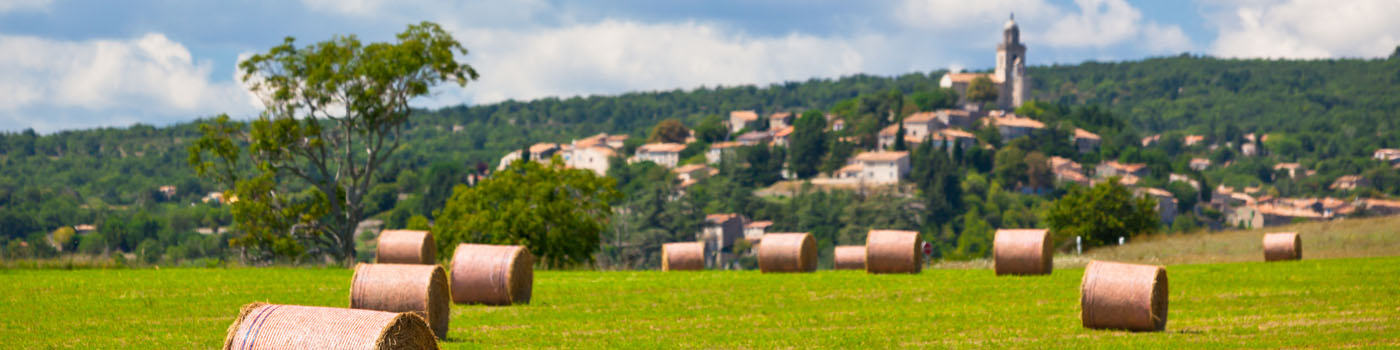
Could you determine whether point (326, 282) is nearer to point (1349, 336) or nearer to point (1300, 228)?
point (1349, 336)

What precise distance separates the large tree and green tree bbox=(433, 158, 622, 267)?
7484mm

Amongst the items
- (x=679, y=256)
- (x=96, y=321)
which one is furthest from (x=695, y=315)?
(x=679, y=256)

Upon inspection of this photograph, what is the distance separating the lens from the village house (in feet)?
561

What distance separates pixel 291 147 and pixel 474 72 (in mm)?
6455

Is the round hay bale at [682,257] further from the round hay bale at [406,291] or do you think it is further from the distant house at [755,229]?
the distant house at [755,229]

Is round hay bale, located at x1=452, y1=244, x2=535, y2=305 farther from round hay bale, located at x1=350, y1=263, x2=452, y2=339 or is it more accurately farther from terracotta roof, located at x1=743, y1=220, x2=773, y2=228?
terracotta roof, located at x1=743, y1=220, x2=773, y2=228

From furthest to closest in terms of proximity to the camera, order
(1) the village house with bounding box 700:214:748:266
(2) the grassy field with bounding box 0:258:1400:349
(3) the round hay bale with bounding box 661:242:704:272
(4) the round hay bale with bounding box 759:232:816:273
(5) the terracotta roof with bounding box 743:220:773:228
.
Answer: (5) the terracotta roof with bounding box 743:220:773:228 < (1) the village house with bounding box 700:214:748:266 < (3) the round hay bale with bounding box 661:242:704:272 < (4) the round hay bale with bounding box 759:232:816:273 < (2) the grassy field with bounding box 0:258:1400:349

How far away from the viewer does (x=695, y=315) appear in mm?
21359

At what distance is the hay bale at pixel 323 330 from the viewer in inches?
449

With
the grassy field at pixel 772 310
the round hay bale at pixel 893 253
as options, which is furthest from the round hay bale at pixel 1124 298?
the round hay bale at pixel 893 253

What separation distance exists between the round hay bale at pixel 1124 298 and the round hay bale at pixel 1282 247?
18095mm

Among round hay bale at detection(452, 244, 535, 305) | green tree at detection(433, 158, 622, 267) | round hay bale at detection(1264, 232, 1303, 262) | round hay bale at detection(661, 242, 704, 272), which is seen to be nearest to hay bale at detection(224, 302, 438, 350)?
round hay bale at detection(452, 244, 535, 305)

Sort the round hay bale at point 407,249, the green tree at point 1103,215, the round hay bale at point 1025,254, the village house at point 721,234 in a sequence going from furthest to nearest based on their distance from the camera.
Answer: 1. the village house at point 721,234
2. the green tree at point 1103,215
3. the round hay bale at point 407,249
4. the round hay bale at point 1025,254

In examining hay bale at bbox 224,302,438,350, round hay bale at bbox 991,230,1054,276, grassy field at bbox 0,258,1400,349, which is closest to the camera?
hay bale at bbox 224,302,438,350
